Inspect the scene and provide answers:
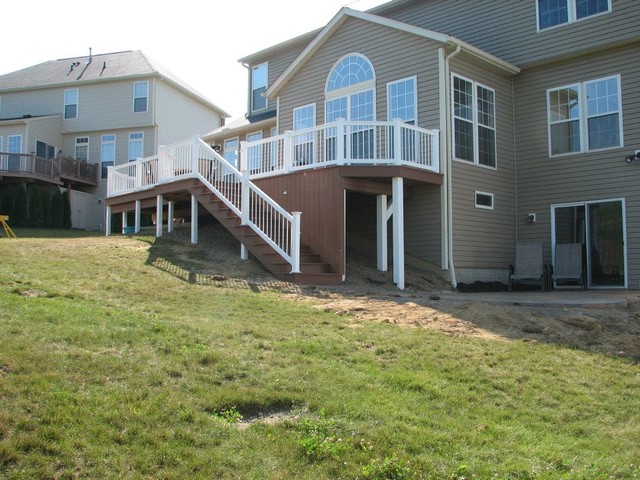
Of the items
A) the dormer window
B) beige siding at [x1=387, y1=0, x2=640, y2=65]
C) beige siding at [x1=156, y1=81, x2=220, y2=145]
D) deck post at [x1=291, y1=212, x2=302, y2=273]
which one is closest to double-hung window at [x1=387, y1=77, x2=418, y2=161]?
beige siding at [x1=387, y1=0, x2=640, y2=65]

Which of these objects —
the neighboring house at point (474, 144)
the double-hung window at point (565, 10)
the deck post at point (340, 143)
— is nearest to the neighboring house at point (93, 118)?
the neighboring house at point (474, 144)

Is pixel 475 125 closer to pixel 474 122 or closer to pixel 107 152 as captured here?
pixel 474 122

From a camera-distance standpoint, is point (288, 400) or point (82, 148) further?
point (82, 148)

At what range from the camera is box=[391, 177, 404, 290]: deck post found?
11.5 metres

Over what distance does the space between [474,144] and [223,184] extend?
578 centimetres

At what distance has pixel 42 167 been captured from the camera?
24.9m

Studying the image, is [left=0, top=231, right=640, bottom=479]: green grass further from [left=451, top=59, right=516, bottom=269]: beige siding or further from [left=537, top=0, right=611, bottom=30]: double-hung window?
[left=537, top=0, right=611, bottom=30]: double-hung window

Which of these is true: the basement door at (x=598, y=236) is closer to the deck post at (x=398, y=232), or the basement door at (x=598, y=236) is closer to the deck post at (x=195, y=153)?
the deck post at (x=398, y=232)

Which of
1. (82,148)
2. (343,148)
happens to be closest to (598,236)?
(343,148)

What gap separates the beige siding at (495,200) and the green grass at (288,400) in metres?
6.69

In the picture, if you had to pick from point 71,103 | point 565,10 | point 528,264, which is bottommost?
point 528,264

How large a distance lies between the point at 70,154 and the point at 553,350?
89.1 feet

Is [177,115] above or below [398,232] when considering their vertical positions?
above

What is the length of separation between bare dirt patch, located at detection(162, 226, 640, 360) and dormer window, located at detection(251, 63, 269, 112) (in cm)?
1048
